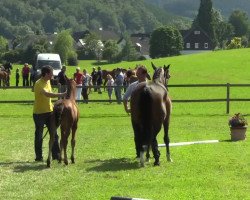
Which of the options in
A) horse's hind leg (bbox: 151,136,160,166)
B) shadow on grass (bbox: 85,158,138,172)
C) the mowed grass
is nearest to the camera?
the mowed grass

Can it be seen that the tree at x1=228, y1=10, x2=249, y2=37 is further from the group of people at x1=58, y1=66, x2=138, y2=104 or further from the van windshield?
the group of people at x1=58, y1=66, x2=138, y2=104

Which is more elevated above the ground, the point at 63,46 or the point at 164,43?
the point at 164,43

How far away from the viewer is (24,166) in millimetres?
13398

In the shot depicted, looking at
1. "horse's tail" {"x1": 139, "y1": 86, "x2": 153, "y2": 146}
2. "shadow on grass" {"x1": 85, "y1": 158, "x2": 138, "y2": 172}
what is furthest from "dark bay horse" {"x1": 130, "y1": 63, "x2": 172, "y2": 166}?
"shadow on grass" {"x1": 85, "y1": 158, "x2": 138, "y2": 172}

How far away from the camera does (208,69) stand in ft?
203

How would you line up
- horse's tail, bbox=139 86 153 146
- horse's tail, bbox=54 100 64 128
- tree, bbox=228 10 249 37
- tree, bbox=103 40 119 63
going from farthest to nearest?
tree, bbox=228 10 249 37 < tree, bbox=103 40 119 63 < horse's tail, bbox=54 100 64 128 < horse's tail, bbox=139 86 153 146

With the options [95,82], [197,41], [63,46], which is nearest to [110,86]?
[95,82]

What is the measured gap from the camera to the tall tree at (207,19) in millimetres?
170250

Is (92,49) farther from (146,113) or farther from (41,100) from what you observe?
(146,113)

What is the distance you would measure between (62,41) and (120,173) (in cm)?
13165

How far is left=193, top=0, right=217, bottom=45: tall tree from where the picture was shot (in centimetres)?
17025

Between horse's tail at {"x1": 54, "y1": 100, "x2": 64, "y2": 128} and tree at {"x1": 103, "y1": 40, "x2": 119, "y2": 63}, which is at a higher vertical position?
tree at {"x1": 103, "y1": 40, "x2": 119, "y2": 63}

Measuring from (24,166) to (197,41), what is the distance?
158m

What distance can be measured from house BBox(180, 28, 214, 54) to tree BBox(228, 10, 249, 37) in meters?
20.7
